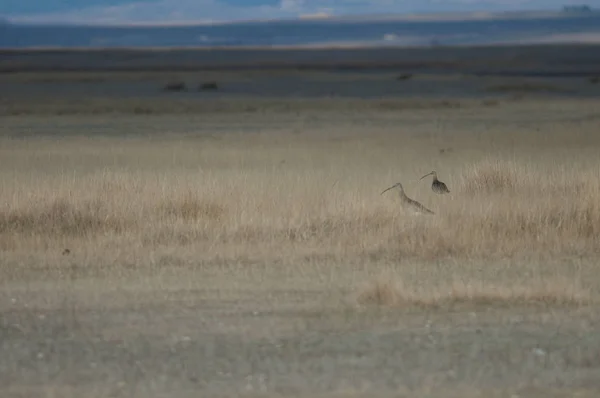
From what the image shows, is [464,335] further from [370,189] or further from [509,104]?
[509,104]

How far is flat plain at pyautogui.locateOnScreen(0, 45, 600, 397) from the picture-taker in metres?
7.21

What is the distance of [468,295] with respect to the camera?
9375mm

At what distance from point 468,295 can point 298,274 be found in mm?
1816

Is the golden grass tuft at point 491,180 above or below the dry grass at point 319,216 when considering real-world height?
below

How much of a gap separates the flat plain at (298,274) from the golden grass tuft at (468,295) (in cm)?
2

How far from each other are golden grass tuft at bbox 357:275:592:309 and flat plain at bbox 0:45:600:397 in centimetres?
2

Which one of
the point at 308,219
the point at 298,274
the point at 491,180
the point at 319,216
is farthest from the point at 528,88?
the point at 298,274

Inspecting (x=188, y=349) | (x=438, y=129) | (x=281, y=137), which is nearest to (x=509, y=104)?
(x=438, y=129)

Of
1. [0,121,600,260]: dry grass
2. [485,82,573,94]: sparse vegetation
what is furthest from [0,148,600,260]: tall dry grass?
[485,82,573,94]: sparse vegetation

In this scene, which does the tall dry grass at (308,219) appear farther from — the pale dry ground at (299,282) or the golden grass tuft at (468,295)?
the golden grass tuft at (468,295)

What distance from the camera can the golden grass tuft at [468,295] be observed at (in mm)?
9203

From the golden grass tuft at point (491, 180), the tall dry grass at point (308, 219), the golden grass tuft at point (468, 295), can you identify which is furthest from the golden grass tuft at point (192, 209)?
the golden grass tuft at point (468, 295)

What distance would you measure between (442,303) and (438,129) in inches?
860

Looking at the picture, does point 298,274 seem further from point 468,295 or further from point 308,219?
point 308,219
